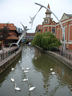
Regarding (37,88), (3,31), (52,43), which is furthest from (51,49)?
(37,88)

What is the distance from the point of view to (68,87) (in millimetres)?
11414

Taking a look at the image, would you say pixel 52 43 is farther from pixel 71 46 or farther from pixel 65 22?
pixel 65 22

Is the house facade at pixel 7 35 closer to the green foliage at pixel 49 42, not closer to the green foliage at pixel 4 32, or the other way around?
the green foliage at pixel 4 32

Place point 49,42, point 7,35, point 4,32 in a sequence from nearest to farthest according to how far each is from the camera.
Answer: point 49,42 < point 4,32 < point 7,35

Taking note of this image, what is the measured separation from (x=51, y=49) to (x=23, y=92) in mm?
26015

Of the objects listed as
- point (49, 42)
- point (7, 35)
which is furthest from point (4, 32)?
point (49, 42)

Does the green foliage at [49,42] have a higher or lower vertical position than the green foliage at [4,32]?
lower

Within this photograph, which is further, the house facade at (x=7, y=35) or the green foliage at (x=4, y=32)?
the house facade at (x=7, y=35)

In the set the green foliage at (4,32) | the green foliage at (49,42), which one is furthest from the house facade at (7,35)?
the green foliage at (49,42)

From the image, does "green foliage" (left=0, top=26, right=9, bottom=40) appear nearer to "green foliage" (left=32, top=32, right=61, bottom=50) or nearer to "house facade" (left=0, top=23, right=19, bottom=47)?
"house facade" (left=0, top=23, right=19, bottom=47)

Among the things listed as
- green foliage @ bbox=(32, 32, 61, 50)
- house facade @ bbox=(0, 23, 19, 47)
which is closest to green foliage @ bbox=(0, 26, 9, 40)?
house facade @ bbox=(0, 23, 19, 47)

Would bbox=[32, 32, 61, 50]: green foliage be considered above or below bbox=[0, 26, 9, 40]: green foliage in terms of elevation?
below

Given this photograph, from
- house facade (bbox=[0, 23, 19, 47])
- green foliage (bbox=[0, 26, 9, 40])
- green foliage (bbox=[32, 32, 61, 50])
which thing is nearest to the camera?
green foliage (bbox=[32, 32, 61, 50])

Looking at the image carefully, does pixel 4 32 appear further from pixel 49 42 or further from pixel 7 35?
pixel 49 42
